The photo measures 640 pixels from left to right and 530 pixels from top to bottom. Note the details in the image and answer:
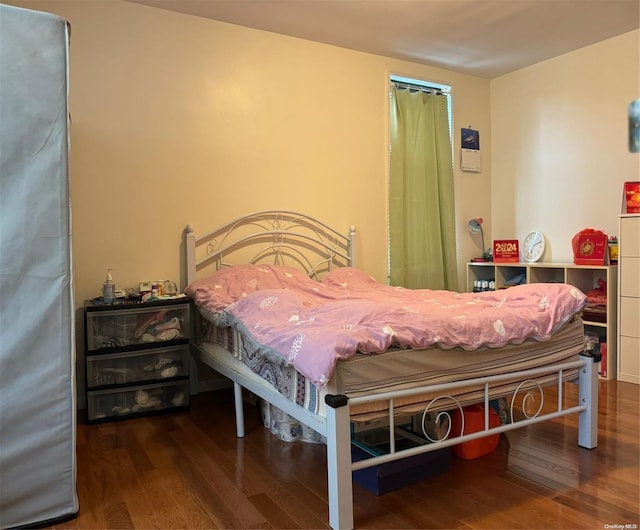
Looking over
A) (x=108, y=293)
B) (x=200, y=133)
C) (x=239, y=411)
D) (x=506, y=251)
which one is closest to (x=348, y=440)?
(x=239, y=411)

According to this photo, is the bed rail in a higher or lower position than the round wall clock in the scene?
lower

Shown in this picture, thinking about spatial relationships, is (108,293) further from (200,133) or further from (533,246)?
(533,246)

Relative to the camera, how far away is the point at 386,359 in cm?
191

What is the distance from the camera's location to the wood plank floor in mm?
1916

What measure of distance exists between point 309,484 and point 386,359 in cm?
72

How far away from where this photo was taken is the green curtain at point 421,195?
446 cm

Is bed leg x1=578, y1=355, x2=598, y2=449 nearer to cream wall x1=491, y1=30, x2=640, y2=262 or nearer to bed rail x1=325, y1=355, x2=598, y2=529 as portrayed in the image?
bed rail x1=325, y1=355, x2=598, y2=529

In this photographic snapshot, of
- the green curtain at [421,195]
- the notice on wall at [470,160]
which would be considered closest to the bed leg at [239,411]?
the green curtain at [421,195]

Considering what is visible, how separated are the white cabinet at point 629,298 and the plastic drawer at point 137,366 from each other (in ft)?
9.84

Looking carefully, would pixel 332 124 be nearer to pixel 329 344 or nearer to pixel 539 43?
pixel 539 43

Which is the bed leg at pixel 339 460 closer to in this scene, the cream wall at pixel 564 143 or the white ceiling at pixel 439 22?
the white ceiling at pixel 439 22

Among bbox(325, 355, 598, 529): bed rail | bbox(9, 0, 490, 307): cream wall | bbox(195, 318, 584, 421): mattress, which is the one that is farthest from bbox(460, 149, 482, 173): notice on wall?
bbox(325, 355, 598, 529): bed rail

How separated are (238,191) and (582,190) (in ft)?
9.21

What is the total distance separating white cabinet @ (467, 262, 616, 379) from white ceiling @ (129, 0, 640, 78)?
5.78 feet
